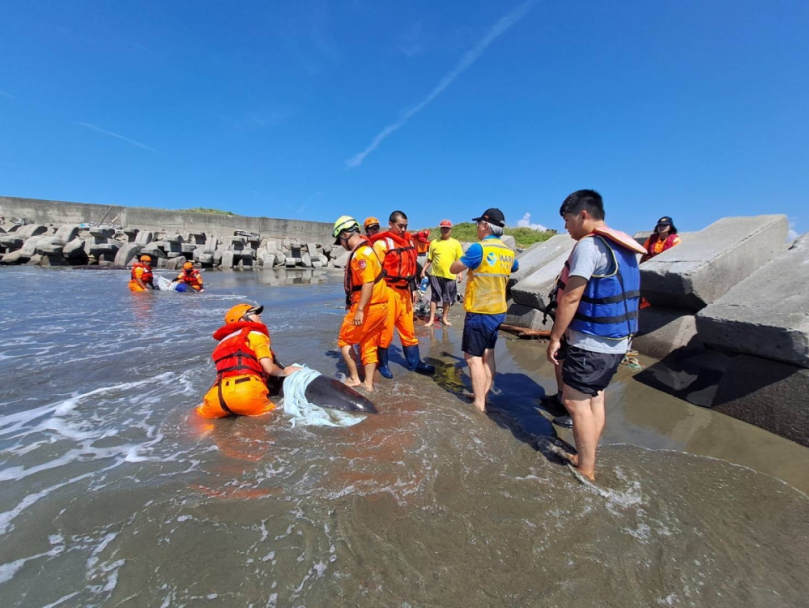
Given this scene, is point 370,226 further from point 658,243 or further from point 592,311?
point 658,243

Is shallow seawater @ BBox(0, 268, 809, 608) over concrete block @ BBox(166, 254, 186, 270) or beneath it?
beneath

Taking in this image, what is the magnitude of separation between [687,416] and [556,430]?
1230 millimetres

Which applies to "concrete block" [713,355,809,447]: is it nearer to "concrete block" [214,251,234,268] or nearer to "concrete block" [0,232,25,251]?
"concrete block" [214,251,234,268]

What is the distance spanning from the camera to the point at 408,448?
2.78 metres

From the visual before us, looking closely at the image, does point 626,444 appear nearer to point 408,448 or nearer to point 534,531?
point 534,531

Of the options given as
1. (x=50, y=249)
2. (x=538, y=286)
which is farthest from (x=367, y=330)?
(x=50, y=249)

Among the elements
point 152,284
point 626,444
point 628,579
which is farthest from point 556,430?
point 152,284

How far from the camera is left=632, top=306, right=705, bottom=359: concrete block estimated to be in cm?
438

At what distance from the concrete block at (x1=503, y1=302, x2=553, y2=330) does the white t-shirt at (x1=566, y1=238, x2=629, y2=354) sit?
12.8 feet

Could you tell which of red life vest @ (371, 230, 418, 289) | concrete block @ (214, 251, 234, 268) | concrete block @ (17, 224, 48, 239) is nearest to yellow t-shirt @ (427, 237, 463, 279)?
red life vest @ (371, 230, 418, 289)

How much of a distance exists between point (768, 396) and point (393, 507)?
3135mm

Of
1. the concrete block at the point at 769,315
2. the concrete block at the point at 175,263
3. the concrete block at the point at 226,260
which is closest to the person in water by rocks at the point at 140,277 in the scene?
the concrete block at the point at 175,263

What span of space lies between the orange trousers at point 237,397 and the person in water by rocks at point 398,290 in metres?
1.45

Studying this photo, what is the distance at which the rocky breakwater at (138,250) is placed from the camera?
61.3 feet
